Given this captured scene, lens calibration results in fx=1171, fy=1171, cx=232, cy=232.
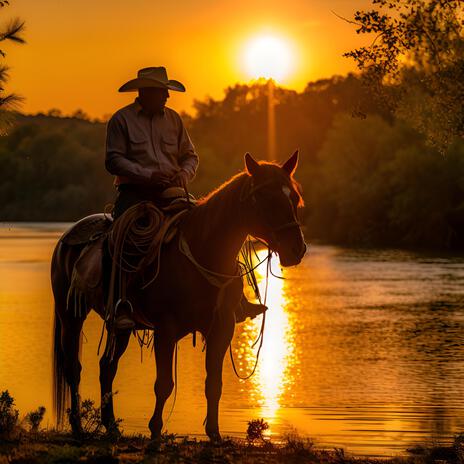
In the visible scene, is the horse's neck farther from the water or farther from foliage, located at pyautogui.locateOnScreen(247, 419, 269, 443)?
foliage, located at pyautogui.locateOnScreen(247, 419, 269, 443)

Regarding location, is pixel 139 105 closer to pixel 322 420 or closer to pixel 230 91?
pixel 322 420

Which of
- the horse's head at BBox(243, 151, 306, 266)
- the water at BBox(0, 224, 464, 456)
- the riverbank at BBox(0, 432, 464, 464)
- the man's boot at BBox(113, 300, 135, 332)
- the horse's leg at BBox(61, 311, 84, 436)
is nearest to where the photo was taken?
the riverbank at BBox(0, 432, 464, 464)

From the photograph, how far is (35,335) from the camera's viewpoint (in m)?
25.2

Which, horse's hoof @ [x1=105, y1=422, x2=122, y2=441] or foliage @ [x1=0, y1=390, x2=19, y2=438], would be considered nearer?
horse's hoof @ [x1=105, y1=422, x2=122, y2=441]

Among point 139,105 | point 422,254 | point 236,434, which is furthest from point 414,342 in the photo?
point 422,254

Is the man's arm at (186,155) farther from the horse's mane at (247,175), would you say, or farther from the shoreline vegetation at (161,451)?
the shoreline vegetation at (161,451)

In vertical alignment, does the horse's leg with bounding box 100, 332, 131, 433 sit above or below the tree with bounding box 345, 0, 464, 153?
below

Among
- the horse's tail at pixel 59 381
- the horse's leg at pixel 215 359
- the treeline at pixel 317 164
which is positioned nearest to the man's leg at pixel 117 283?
the horse's leg at pixel 215 359

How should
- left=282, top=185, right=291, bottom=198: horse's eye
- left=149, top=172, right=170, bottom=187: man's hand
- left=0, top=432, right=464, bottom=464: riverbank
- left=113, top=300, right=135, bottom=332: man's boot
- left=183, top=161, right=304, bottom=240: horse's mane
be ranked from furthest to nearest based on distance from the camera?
left=149, top=172, right=170, bottom=187: man's hand → left=113, top=300, right=135, bottom=332: man's boot → left=183, top=161, right=304, bottom=240: horse's mane → left=282, top=185, right=291, bottom=198: horse's eye → left=0, top=432, right=464, bottom=464: riverbank

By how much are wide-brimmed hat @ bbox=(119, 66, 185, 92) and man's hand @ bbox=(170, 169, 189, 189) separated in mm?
703

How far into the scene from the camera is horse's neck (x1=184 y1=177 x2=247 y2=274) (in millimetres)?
8703

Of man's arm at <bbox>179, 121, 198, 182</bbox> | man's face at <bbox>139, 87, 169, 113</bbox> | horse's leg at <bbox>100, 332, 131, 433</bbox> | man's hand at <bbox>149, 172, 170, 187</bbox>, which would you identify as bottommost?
horse's leg at <bbox>100, 332, 131, 433</bbox>

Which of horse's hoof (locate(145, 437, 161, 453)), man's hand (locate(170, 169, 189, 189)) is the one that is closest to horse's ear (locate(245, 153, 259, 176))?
man's hand (locate(170, 169, 189, 189))

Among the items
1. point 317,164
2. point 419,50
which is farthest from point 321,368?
point 317,164
